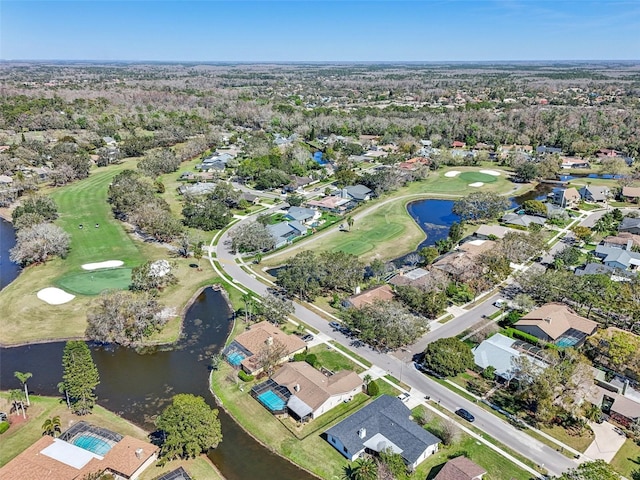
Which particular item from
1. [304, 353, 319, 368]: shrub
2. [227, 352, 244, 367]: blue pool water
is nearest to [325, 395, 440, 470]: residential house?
[304, 353, 319, 368]: shrub

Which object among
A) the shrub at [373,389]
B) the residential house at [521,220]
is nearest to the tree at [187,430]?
the shrub at [373,389]

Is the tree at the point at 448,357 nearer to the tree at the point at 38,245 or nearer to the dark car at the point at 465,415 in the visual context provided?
the dark car at the point at 465,415

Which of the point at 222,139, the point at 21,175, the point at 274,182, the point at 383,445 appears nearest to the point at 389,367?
the point at 383,445

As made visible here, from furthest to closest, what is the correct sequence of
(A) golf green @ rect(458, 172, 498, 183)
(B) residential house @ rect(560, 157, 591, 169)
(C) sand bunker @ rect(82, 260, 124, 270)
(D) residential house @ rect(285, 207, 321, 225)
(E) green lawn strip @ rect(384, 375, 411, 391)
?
(B) residential house @ rect(560, 157, 591, 169), (A) golf green @ rect(458, 172, 498, 183), (D) residential house @ rect(285, 207, 321, 225), (C) sand bunker @ rect(82, 260, 124, 270), (E) green lawn strip @ rect(384, 375, 411, 391)

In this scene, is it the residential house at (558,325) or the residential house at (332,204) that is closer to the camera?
the residential house at (558,325)

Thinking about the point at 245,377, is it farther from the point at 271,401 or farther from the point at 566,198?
the point at 566,198

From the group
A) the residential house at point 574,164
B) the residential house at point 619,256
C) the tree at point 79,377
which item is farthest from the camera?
the residential house at point 574,164

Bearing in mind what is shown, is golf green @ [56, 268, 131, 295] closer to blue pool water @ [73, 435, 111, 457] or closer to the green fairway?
the green fairway
